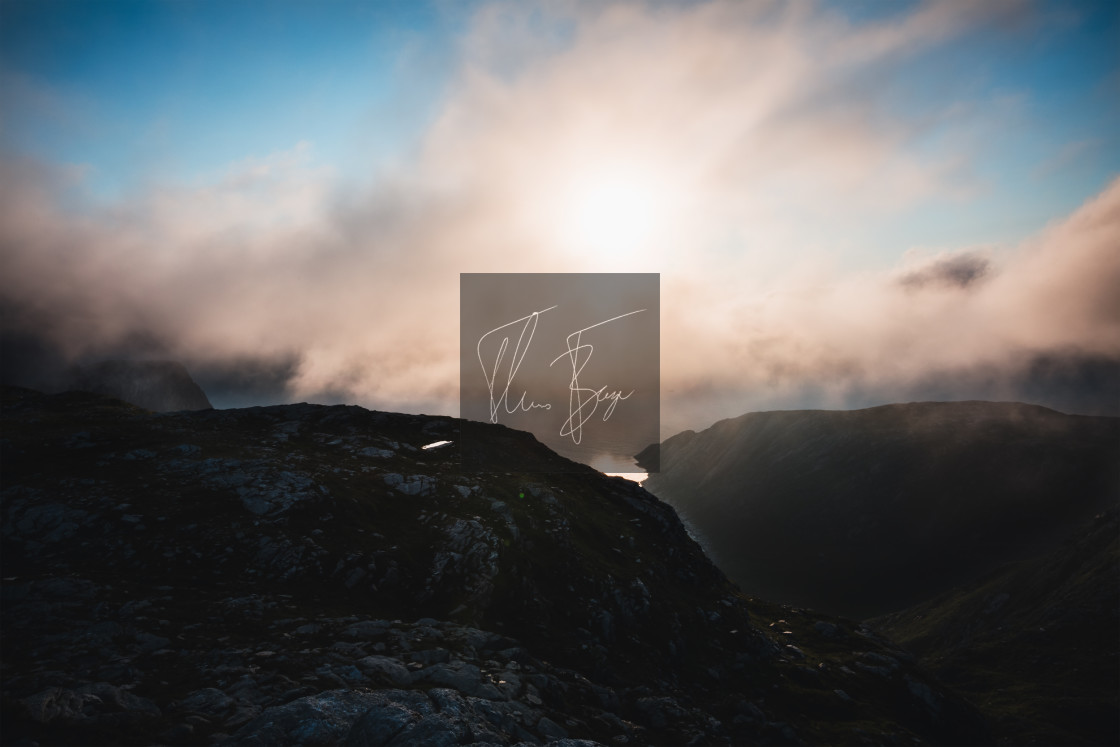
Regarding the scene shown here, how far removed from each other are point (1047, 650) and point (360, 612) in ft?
708

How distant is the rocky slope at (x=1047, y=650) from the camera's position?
11431 centimetres

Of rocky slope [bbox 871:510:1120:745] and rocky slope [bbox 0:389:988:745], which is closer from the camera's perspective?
rocky slope [bbox 0:389:988:745]

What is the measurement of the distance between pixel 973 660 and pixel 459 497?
195 metres

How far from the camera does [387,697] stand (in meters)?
21.4

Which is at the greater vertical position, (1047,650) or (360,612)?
(360,612)

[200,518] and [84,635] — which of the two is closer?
[84,635]

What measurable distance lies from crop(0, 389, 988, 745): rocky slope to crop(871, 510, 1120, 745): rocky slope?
8656cm

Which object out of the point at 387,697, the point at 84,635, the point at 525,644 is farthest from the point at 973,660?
the point at 84,635

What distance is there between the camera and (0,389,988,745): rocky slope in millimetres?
19969

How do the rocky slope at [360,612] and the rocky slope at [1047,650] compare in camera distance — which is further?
the rocky slope at [1047,650]

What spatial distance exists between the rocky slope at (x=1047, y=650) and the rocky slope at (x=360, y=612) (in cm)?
8656

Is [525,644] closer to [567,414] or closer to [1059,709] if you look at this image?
[567,414]

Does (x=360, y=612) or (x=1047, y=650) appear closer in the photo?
(x=360, y=612)

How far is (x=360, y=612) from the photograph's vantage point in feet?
103
